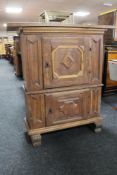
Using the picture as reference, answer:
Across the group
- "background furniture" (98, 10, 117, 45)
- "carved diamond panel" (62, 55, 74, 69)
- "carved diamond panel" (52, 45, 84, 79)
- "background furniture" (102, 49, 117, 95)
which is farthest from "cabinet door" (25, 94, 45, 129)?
"background furniture" (98, 10, 117, 45)

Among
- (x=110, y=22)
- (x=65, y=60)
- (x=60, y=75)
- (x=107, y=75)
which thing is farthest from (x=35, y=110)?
(x=110, y=22)

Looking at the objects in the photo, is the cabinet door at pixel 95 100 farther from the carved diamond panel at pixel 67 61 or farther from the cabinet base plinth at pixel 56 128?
the carved diamond panel at pixel 67 61

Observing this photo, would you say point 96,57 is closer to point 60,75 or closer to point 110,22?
point 60,75

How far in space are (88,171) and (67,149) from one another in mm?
332

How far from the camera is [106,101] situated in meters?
2.88

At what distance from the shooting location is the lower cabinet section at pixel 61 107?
1621 millimetres

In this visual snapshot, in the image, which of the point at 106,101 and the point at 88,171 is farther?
the point at 106,101

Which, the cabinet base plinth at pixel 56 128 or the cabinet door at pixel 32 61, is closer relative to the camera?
the cabinet door at pixel 32 61

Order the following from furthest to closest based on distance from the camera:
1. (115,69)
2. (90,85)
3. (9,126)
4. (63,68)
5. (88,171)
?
(115,69), (9,126), (90,85), (63,68), (88,171)

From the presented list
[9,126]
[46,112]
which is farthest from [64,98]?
[9,126]

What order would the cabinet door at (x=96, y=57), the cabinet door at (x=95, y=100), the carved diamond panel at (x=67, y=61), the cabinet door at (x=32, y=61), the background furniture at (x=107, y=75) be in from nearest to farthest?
the cabinet door at (x=32, y=61), the carved diamond panel at (x=67, y=61), the cabinet door at (x=96, y=57), the cabinet door at (x=95, y=100), the background furniture at (x=107, y=75)

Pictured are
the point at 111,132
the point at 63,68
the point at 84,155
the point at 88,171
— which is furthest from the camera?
the point at 111,132

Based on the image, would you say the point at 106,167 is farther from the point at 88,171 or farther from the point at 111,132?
the point at 111,132

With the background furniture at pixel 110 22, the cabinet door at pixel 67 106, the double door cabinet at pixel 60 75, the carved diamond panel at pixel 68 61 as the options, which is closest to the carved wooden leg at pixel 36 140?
the double door cabinet at pixel 60 75
